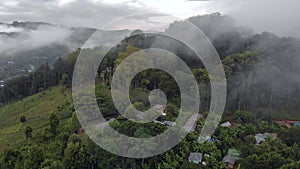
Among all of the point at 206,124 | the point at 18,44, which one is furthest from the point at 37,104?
the point at 18,44

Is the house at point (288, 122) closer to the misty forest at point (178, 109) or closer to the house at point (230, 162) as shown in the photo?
the misty forest at point (178, 109)

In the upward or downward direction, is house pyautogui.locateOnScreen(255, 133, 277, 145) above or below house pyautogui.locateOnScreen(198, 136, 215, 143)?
below

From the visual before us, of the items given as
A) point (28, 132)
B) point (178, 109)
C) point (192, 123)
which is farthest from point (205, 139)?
point (28, 132)

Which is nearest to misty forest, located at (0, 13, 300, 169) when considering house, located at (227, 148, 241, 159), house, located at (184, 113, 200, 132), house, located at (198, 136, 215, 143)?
house, located at (227, 148, 241, 159)

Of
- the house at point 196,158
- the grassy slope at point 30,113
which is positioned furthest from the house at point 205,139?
the grassy slope at point 30,113

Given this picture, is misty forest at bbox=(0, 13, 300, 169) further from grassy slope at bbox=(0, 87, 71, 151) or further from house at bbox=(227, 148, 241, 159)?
grassy slope at bbox=(0, 87, 71, 151)

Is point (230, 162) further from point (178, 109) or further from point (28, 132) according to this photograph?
point (28, 132)
